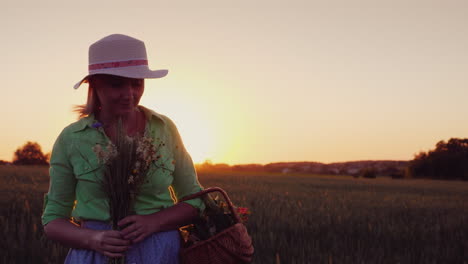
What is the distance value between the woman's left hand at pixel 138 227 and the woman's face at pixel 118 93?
1.74ft

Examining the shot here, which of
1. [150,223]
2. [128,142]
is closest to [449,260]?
[150,223]

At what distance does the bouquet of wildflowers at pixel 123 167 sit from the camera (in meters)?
1.99

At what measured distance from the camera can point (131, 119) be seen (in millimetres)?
2350

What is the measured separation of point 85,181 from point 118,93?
1.55 feet

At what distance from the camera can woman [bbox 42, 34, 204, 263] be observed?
7.13ft

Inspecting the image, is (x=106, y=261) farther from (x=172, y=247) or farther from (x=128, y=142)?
(x=128, y=142)

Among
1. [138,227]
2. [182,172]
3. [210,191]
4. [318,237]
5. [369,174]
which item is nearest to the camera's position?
[138,227]

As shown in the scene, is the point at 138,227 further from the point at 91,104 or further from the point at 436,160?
the point at 436,160

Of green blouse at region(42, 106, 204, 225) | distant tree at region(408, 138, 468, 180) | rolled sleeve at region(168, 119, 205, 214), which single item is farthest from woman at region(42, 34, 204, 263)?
distant tree at region(408, 138, 468, 180)

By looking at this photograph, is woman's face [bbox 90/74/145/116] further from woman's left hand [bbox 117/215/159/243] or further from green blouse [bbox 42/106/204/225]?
woman's left hand [bbox 117/215/159/243]

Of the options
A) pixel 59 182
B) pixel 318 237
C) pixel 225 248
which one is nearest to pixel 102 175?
pixel 59 182

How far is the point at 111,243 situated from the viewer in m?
1.99

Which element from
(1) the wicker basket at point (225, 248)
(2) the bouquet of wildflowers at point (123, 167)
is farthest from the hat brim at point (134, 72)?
(1) the wicker basket at point (225, 248)

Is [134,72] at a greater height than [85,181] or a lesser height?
greater
